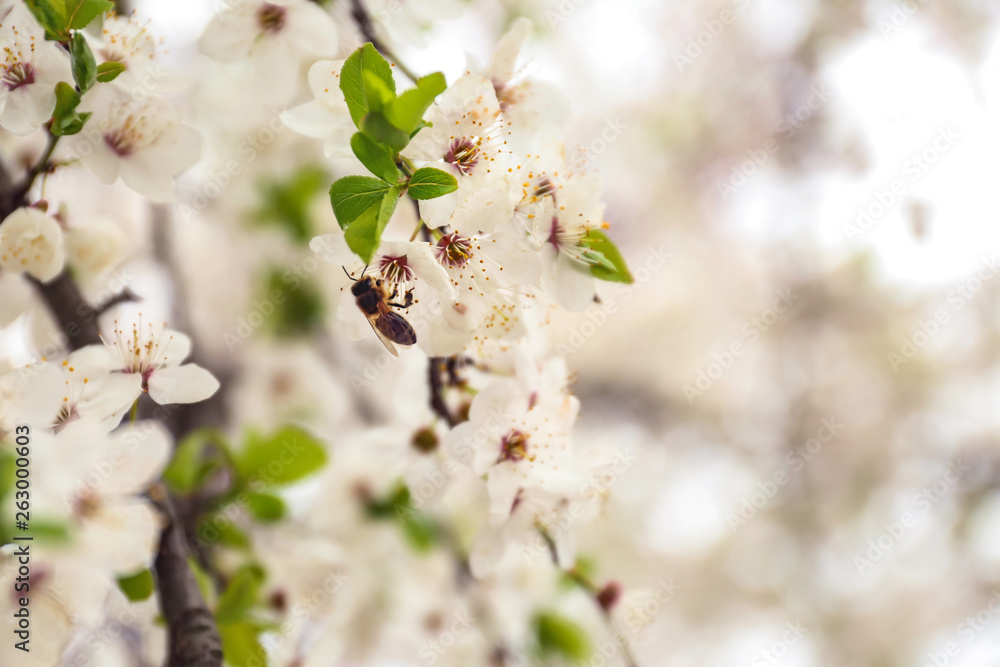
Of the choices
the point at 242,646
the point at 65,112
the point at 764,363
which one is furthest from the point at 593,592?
the point at 764,363

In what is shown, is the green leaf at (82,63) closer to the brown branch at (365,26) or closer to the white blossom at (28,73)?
the white blossom at (28,73)

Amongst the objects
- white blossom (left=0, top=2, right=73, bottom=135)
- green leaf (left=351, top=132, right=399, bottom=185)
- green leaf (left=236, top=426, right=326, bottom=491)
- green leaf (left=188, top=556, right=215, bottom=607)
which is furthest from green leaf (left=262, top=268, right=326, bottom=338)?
green leaf (left=351, top=132, right=399, bottom=185)

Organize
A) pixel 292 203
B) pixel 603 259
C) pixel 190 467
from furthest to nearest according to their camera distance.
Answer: pixel 292 203 < pixel 190 467 < pixel 603 259

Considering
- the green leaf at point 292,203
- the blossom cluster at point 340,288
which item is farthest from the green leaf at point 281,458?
the green leaf at point 292,203

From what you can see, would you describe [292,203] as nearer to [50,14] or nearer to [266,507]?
[266,507]

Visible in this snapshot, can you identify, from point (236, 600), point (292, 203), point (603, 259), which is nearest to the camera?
point (603, 259)
